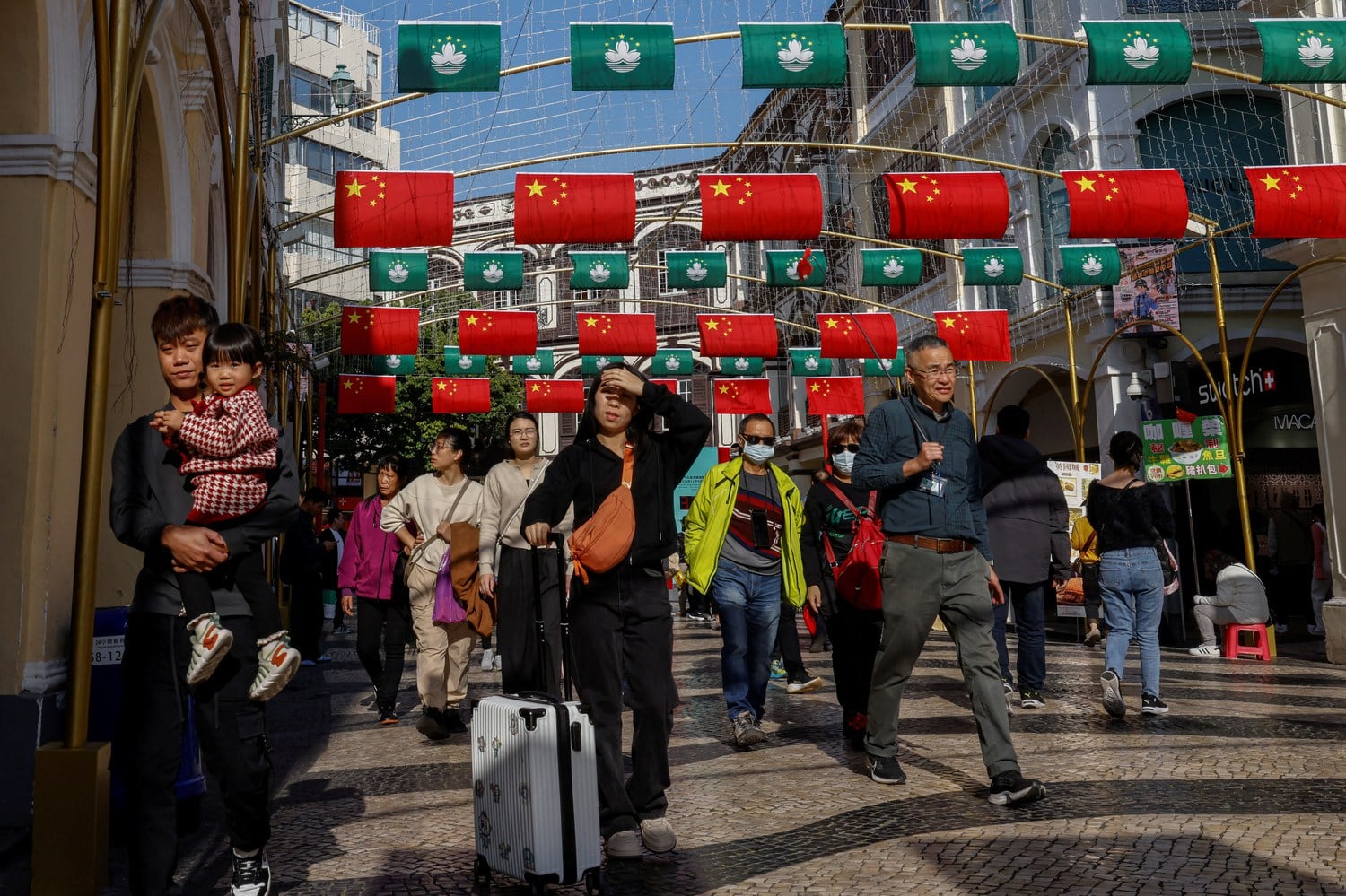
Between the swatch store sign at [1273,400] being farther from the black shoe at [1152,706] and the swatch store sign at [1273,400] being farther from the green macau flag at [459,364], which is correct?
the green macau flag at [459,364]

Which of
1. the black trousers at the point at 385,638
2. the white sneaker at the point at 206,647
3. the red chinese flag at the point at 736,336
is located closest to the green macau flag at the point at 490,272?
the red chinese flag at the point at 736,336

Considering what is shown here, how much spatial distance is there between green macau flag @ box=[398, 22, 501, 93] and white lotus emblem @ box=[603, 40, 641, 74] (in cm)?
93

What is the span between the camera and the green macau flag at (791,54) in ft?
34.0

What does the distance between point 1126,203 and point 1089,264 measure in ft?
10.5

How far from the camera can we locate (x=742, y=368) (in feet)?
81.1

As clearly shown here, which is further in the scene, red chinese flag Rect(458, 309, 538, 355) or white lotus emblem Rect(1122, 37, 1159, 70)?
red chinese flag Rect(458, 309, 538, 355)

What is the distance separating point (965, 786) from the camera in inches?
222

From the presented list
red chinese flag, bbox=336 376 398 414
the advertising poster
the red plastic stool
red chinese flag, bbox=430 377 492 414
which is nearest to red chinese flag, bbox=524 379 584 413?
red chinese flag, bbox=430 377 492 414

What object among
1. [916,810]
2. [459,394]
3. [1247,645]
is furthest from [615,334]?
[916,810]

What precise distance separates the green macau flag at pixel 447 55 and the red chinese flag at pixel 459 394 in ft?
41.8

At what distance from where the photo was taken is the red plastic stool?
12688mm

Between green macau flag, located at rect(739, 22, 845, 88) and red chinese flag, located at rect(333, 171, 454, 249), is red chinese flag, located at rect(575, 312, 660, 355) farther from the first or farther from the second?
green macau flag, located at rect(739, 22, 845, 88)

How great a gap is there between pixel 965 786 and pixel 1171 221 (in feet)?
30.5

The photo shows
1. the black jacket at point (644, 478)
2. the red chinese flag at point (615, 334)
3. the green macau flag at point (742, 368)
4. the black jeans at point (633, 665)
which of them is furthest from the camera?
the green macau flag at point (742, 368)
